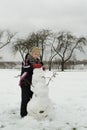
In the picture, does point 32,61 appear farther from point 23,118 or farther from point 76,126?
point 76,126

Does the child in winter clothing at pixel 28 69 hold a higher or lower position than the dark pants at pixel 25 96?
higher

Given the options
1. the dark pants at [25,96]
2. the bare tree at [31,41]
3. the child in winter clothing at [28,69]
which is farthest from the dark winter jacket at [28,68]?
the bare tree at [31,41]

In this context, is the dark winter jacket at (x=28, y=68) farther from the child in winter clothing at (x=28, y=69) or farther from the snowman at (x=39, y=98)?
the snowman at (x=39, y=98)

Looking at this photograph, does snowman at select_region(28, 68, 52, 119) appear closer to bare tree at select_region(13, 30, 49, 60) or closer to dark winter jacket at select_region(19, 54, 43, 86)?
dark winter jacket at select_region(19, 54, 43, 86)

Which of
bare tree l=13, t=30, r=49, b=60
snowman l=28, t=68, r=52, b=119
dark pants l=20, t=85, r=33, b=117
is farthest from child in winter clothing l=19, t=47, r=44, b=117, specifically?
bare tree l=13, t=30, r=49, b=60

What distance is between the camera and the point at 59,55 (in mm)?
51125

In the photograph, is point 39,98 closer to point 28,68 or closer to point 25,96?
point 25,96

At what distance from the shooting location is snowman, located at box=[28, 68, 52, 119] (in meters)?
6.93

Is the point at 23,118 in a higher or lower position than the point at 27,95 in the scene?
lower

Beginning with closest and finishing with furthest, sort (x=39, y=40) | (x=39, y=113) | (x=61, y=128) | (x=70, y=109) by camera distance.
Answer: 1. (x=61, y=128)
2. (x=39, y=113)
3. (x=70, y=109)
4. (x=39, y=40)

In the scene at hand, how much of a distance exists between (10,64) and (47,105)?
54.1 metres

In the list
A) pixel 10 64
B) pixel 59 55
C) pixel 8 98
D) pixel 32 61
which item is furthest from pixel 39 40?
pixel 32 61

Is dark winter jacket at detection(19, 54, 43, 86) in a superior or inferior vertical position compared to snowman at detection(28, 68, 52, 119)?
superior

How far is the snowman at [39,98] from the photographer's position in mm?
6930
